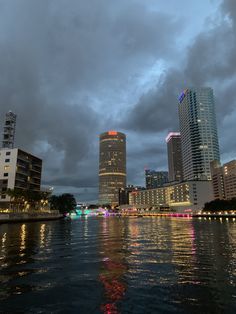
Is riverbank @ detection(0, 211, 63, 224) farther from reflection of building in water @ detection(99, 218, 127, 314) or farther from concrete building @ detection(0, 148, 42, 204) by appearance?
reflection of building in water @ detection(99, 218, 127, 314)

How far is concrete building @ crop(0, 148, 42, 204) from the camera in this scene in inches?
6102

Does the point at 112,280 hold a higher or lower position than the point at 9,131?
lower

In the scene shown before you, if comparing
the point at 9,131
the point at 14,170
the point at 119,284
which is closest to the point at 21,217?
the point at 14,170

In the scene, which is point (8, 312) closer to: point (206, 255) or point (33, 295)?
point (33, 295)

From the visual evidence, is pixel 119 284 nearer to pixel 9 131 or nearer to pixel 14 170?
pixel 14 170

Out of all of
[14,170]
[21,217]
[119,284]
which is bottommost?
[119,284]

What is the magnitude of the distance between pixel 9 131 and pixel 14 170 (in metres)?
39.7

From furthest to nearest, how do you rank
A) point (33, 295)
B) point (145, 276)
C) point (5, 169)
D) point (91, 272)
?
point (5, 169) → point (91, 272) → point (145, 276) → point (33, 295)

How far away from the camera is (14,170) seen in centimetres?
15600

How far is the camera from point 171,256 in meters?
29.2

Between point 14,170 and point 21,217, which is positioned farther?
point 14,170

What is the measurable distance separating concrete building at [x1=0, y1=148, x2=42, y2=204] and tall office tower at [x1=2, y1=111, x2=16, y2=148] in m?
15.9

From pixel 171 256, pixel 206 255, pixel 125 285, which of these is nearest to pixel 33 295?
pixel 125 285

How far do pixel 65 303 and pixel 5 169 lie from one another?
156 m
